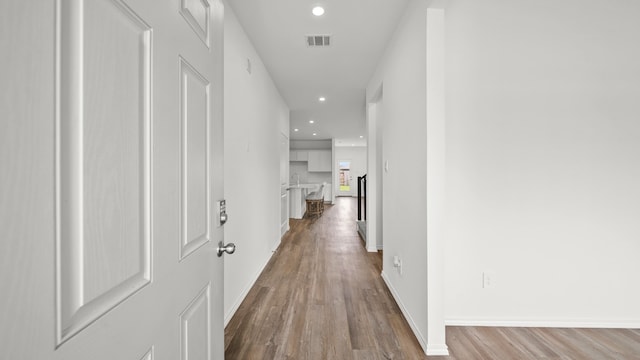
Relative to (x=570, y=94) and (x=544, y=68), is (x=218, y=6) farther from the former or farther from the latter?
(x=570, y=94)

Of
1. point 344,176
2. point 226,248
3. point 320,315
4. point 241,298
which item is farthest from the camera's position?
point 344,176

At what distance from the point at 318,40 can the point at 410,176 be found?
1.68 meters

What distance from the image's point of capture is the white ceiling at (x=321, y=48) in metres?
2.21

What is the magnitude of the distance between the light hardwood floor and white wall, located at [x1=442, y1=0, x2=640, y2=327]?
0.16 meters

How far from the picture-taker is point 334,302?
2.45 meters

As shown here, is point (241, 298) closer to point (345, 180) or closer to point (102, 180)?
point (102, 180)

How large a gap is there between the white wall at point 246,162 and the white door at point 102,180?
134 cm

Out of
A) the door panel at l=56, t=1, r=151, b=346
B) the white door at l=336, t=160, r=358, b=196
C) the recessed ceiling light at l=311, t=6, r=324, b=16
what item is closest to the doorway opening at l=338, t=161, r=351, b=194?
the white door at l=336, t=160, r=358, b=196

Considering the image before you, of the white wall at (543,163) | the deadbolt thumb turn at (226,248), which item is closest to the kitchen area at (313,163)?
the white wall at (543,163)

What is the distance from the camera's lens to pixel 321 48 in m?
2.89

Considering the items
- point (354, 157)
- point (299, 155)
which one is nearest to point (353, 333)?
point (299, 155)

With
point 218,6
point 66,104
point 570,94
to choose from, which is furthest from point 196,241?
point 570,94

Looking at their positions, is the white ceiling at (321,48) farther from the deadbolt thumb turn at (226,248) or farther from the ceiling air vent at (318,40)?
the deadbolt thumb turn at (226,248)

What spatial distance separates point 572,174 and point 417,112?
1.34 m
